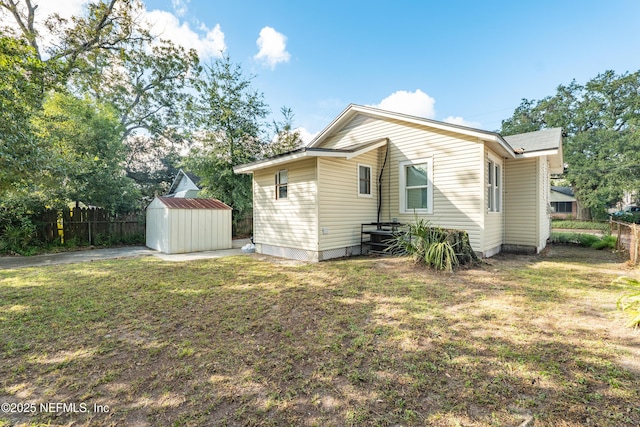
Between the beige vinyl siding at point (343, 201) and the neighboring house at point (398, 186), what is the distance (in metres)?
0.03

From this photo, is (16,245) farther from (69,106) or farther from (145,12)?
(145,12)

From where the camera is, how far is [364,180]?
8.52 m

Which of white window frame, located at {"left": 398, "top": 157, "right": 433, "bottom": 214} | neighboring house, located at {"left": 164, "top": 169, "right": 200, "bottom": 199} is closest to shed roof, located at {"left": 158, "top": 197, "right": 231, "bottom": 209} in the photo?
white window frame, located at {"left": 398, "top": 157, "right": 433, "bottom": 214}

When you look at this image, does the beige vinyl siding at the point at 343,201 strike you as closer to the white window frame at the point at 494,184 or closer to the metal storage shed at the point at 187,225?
the white window frame at the point at 494,184

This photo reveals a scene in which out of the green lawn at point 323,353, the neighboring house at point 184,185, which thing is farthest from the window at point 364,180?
the neighboring house at point 184,185

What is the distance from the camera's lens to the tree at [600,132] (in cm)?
1928

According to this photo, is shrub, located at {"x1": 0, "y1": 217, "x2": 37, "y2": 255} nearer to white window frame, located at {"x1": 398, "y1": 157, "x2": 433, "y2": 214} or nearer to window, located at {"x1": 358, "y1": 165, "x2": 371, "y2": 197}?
window, located at {"x1": 358, "y1": 165, "x2": 371, "y2": 197}

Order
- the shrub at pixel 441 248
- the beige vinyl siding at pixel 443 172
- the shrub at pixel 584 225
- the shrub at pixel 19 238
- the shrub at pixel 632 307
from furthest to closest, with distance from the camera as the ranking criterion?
Result: the shrub at pixel 584 225 → the shrub at pixel 19 238 → the beige vinyl siding at pixel 443 172 → the shrub at pixel 441 248 → the shrub at pixel 632 307

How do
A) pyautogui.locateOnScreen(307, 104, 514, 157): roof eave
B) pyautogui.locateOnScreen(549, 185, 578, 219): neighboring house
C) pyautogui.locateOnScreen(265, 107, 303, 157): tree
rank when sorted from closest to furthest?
pyautogui.locateOnScreen(307, 104, 514, 157): roof eave → pyautogui.locateOnScreen(265, 107, 303, 157): tree → pyautogui.locateOnScreen(549, 185, 578, 219): neighboring house

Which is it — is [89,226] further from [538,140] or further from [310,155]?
[538,140]

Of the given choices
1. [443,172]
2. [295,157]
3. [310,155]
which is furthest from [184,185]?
[443,172]

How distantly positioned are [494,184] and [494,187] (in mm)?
89

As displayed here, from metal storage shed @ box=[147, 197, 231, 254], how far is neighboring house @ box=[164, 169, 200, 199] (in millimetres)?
10468

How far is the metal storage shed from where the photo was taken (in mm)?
9188
